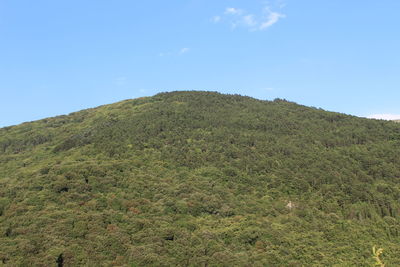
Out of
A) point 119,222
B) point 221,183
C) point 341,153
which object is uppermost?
point 341,153

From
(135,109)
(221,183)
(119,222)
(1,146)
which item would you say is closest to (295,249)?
(221,183)

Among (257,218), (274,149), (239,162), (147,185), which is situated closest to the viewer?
(257,218)

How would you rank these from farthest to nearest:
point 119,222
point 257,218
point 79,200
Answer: point 257,218
point 79,200
point 119,222

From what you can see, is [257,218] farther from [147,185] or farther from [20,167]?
[20,167]

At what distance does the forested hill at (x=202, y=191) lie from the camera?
5172cm

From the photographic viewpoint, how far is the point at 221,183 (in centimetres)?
7500

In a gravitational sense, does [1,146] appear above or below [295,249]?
above

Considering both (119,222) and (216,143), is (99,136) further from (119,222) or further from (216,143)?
(119,222)

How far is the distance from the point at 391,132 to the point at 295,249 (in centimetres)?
6242

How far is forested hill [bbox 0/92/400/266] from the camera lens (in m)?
51.7

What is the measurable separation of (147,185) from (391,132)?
236 feet

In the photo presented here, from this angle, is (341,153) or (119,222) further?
(341,153)

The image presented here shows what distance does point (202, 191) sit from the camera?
69750 mm

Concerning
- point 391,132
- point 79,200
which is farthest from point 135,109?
point 391,132
